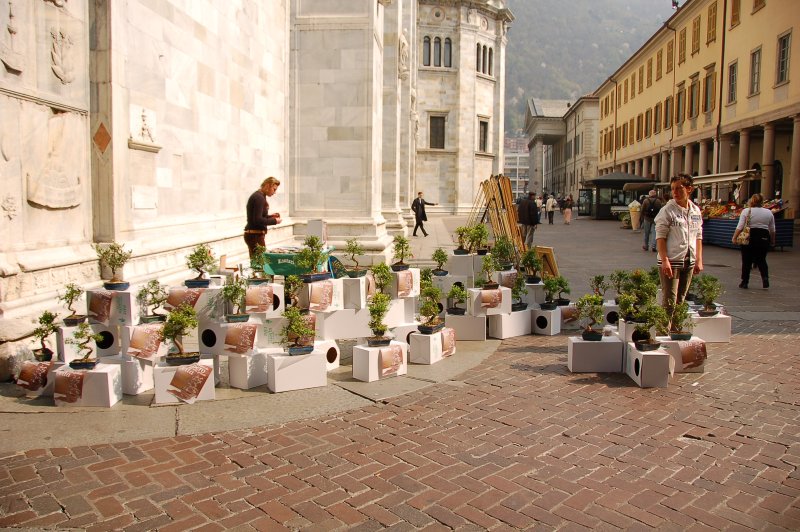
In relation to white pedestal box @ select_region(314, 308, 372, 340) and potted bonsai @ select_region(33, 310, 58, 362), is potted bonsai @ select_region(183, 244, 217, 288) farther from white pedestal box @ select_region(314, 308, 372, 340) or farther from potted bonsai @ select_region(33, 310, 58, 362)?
white pedestal box @ select_region(314, 308, 372, 340)

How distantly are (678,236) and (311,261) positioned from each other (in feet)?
13.9

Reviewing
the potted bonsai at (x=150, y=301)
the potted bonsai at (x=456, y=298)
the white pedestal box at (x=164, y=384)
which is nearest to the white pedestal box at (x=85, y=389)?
the white pedestal box at (x=164, y=384)

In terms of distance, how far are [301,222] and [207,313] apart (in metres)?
8.78

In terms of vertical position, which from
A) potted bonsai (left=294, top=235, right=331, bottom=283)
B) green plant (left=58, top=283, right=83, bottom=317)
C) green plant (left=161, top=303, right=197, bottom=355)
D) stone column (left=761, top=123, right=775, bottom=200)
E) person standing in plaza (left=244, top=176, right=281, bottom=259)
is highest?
stone column (left=761, top=123, right=775, bottom=200)

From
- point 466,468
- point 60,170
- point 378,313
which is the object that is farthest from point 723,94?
point 466,468

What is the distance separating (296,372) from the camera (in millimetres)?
6547

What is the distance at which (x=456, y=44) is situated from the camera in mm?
49469

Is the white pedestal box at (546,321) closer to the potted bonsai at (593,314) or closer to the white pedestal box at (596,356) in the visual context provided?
the potted bonsai at (593,314)

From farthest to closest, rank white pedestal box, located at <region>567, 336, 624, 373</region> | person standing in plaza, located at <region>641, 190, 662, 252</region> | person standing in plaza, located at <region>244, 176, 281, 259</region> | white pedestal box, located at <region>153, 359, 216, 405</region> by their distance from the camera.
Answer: person standing in plaza, located at <region>641, 190, 662, 252</region> → person standing in plaza, located at <region>244, 176, 281, 259</region> → white pedestal box, located at <region>567, 336, 624, 373</region> → white pedestal box, located at <region>153, 359, 216, 405</region>

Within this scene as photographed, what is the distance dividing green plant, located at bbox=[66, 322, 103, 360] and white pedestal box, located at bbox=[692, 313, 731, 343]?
692cm

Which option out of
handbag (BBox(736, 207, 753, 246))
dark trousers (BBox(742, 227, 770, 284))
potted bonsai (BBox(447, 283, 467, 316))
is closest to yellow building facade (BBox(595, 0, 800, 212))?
handbag (BBox(736, 207, 753, 246))

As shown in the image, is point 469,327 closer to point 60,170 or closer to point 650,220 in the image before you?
point 60,170

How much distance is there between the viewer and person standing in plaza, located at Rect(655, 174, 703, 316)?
8.05m

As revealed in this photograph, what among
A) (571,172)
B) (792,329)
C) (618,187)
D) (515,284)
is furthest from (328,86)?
(571,172)
